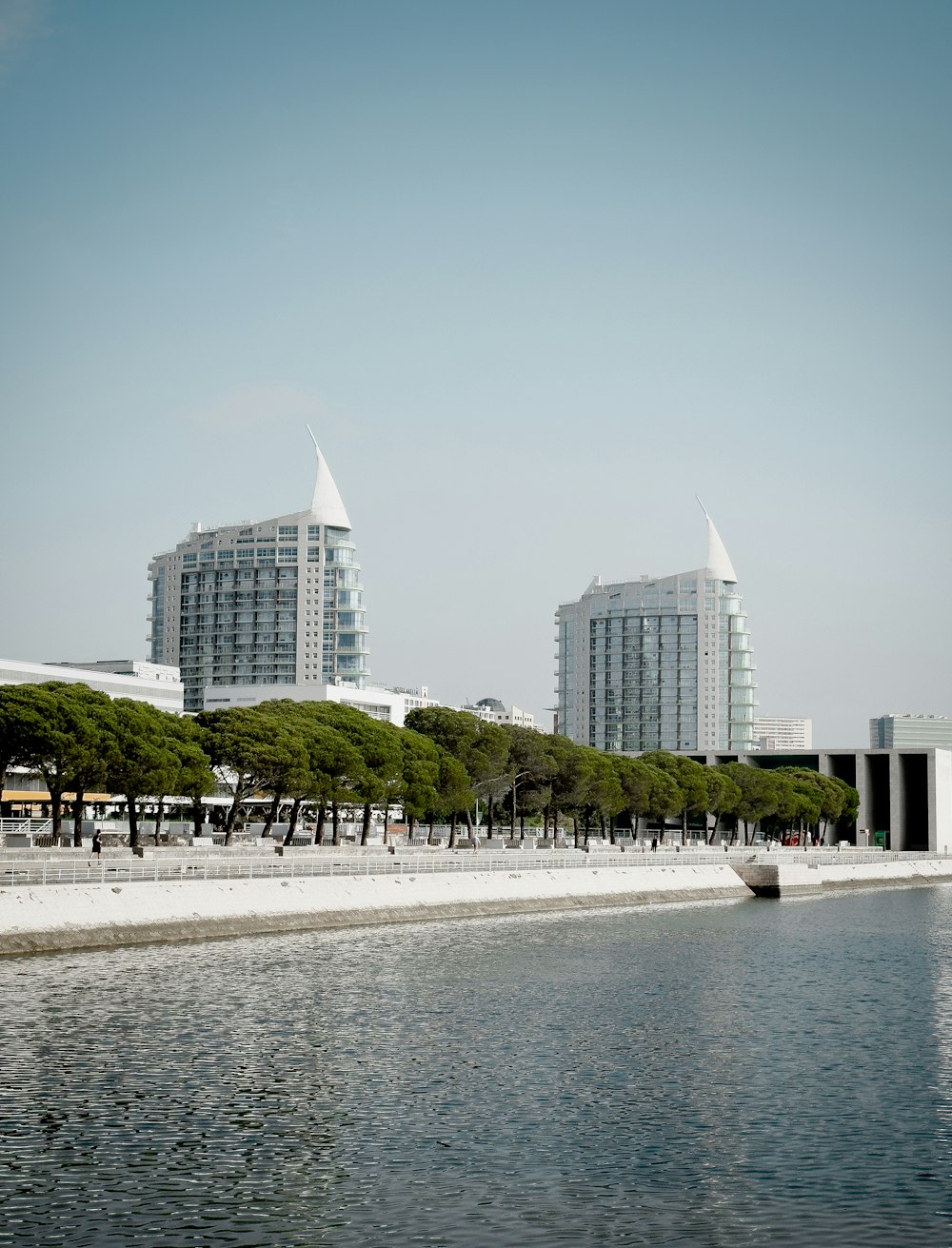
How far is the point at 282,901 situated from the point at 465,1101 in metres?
37.5

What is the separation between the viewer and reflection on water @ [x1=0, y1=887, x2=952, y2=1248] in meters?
24.5

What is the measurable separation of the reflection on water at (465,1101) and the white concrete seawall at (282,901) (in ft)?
6.09

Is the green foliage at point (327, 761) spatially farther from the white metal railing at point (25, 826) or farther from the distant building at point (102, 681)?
the distant building at point (102, 681)

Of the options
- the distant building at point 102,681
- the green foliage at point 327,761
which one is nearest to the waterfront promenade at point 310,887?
the green foliage at point 327,761

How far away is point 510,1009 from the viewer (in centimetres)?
4778

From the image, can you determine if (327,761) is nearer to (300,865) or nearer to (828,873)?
(300,865)

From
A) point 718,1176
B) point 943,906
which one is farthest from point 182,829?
point 718,1176

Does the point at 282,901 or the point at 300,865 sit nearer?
the point at 282,901

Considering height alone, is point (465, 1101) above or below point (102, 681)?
below

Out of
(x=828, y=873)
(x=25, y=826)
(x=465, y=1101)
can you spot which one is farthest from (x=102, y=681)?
(x=465, y=1101)

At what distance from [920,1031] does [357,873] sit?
39.0 meters

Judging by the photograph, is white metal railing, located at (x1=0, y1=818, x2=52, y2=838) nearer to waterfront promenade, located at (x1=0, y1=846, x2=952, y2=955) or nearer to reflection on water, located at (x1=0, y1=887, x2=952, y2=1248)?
waterfront promenade, located at (x1=0, y1=846, x2=952, y2=955)

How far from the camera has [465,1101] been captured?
110 feet

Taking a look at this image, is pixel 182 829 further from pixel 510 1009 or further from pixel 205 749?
pixel 510 1009
